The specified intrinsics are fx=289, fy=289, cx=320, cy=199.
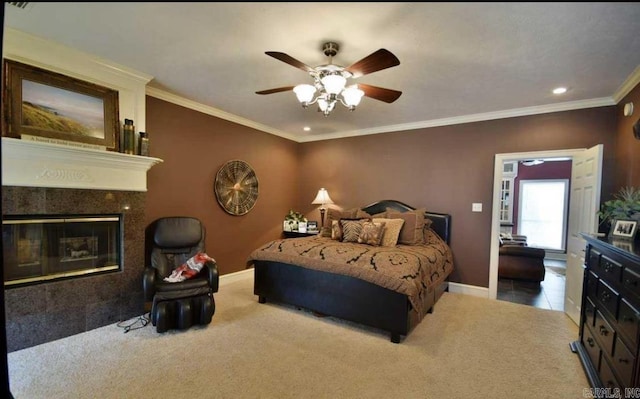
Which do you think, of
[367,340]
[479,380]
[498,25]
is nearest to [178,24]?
[498,25]

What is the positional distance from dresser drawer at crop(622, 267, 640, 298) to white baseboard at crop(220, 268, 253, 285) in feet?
13.8

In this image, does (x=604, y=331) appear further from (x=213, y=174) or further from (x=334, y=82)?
(x=213, y=174)

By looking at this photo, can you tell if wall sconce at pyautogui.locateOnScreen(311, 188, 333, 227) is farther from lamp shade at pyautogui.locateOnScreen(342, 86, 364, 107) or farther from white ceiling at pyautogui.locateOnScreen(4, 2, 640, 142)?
lamp shade at pyautogui.locateOnScreen(342, 86, 364, 107)

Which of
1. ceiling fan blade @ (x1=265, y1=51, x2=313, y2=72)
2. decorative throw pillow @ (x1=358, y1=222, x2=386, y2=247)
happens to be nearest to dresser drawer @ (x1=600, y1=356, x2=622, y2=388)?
decorative throw pillow @ (x1=358, y1=222, x2=386, y2=247)

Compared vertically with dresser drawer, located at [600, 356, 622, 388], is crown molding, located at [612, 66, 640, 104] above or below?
above

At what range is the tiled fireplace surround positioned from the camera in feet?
7.88

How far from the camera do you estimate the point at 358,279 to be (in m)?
2.90

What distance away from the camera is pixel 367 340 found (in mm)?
2730

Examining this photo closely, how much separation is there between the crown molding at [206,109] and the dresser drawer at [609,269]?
439 cm

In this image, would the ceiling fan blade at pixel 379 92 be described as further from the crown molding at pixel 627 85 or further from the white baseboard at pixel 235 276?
the white baseboard at pixel 235 276

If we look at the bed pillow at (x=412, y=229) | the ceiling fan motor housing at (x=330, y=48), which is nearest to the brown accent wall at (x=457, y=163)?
the bed pillow at (x=412, y=229)

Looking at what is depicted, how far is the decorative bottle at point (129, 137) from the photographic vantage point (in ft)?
9.73

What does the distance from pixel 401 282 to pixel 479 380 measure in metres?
0.88

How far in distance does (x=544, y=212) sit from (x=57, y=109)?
948cm
